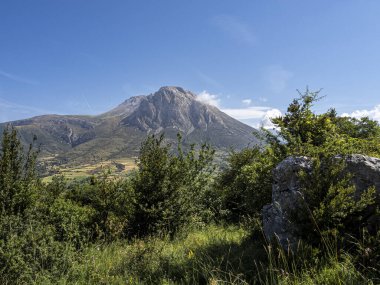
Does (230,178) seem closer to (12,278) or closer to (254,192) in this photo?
(254,192)

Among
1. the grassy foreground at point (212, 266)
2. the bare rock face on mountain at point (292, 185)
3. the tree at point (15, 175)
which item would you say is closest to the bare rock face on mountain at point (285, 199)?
the bare rock face on mountain at point (292, 185)

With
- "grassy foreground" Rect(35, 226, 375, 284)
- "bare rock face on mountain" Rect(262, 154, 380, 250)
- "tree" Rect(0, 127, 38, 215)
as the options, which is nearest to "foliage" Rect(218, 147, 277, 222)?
"grassy foreground" Rect(35, 226, 375, 284)

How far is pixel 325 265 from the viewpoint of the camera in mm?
4629

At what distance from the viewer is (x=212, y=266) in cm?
563

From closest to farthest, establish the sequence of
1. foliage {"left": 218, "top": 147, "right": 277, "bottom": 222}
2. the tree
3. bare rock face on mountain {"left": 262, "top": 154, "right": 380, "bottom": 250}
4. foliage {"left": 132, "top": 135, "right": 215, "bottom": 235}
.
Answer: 1. bare rock face on mountain {"left": 262, "top": 154, "right": 380, "bottom": 250}
2. foliage {"left": 218, "top": 147, "right": 277, "bottom": 222}
3. the tree
4. foliage {"left": 132, "top": 135, "right": 215, "bottom": 235}

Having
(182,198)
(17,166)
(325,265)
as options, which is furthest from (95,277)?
(17,166)

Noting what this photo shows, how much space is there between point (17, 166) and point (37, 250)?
568 centimetres

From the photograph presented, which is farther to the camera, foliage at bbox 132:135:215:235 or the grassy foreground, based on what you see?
foliage at bbox 132:135:215:235

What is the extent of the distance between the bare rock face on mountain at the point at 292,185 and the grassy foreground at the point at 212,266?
0.40 metres

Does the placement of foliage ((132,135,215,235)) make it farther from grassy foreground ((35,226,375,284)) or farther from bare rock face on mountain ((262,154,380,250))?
bare rock face on mountain ((262,154,380,250))

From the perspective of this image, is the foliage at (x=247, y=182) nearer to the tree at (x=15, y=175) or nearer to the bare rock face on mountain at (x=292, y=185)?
the bare rock face on mountain at (x=292, y=185)

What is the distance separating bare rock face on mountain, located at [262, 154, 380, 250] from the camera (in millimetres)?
5320

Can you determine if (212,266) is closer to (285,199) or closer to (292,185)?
(285,199)

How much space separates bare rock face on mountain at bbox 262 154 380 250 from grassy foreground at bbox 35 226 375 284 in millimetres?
405
